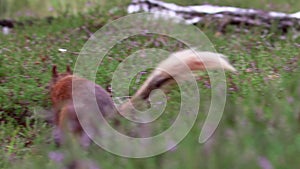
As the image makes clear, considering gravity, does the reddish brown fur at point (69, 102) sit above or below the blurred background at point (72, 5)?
above

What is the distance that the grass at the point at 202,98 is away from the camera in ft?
9.66

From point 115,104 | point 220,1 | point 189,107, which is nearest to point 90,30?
point 220,1

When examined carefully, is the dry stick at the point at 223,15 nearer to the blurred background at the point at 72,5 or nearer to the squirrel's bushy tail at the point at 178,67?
the blurred background at the point at 72,5

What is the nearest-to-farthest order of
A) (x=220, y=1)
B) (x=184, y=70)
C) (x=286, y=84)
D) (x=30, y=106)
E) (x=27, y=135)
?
(x=286, y=84) → (x=184, y=70) → (x=27, y=135) → (x=30, y=106) → (x=220, y=1)

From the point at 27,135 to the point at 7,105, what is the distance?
0.55 m

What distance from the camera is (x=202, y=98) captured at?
145 inches

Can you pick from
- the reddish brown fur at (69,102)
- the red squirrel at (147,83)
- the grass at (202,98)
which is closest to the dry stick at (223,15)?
the grass at (202,98)

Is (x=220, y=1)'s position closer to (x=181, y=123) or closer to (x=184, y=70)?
(x=184, y=70)

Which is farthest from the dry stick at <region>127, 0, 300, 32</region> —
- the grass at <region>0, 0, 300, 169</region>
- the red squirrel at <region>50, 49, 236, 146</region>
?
the red squirrel at <region>50, 49, 236, 146</region>

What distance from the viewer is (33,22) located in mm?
8477

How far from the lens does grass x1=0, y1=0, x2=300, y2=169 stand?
9.66 feet

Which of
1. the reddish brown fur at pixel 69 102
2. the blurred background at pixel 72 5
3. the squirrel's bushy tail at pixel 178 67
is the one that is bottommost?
the blurred background at pixel 72 5

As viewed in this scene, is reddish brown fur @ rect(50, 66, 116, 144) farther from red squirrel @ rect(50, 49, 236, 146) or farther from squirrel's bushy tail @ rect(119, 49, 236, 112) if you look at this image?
squirrel's bushy tail @ rect(119, 49, 236, 112)

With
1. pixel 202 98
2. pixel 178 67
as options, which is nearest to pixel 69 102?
pixel 178 67
